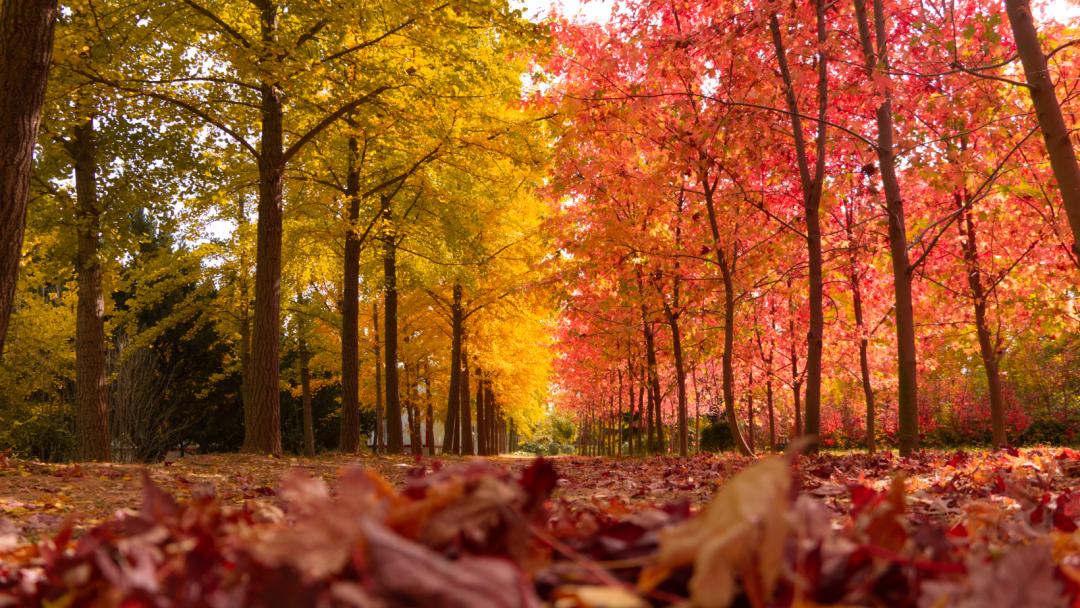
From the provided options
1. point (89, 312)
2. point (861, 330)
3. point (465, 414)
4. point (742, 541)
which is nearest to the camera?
point (742, 541)

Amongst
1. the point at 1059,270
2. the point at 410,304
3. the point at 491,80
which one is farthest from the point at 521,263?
the point at 1059,270

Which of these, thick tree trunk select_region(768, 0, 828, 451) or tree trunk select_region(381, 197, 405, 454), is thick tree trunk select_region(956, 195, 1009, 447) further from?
tree trunk select_region(381, 197, 405, 454)

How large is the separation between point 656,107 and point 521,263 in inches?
395

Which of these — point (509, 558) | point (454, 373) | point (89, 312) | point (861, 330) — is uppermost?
point (89, 312)

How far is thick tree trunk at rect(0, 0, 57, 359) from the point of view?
Answer: 4930 millimetres

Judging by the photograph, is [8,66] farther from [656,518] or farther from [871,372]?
[871,372]

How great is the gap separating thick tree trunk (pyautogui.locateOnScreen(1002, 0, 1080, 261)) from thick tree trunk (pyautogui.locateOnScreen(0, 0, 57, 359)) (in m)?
6.89

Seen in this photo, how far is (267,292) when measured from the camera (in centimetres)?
1060

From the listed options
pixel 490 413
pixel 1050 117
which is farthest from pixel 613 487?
pixel 490 413

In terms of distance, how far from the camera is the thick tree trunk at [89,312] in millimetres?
11938

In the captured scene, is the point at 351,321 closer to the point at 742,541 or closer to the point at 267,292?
the point at 267,292

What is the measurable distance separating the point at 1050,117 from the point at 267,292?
377 inches

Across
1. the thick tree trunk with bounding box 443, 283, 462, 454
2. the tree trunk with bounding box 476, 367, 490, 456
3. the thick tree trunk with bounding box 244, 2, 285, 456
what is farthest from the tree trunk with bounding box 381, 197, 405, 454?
the tree trunk with bounding box 476, 367, 490, 456

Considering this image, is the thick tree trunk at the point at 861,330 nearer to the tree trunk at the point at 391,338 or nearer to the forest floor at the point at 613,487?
the forest floor at the point at 613,487
